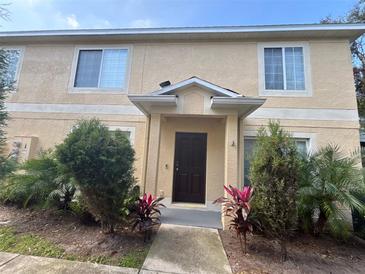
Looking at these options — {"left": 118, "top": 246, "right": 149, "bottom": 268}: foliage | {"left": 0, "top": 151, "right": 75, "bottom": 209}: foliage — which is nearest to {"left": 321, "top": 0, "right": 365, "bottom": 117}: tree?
{"left": 118, "top": 246, "right": 149, "bottom": 268}: foliage

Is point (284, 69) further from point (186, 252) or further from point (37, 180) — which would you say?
point (37, 180)

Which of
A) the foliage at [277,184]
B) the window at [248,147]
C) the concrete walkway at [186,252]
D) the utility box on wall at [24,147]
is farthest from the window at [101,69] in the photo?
the foliage at [277,184]

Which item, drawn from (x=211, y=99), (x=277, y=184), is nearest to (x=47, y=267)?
(x=277, y=184)

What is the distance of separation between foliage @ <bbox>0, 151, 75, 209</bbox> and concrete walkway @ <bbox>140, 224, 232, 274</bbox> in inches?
108

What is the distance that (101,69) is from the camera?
7.93 meters

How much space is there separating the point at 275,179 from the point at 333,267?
2.02 meters

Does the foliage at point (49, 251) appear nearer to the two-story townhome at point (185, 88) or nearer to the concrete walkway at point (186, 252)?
the concrete walkway at point (186, 252)

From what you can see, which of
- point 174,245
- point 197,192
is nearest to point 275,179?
point 174,245

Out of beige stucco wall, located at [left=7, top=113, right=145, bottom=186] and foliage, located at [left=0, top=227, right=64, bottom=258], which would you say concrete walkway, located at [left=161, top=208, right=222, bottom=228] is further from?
beige stucco wall, located at [left=7, top=113, right=145, bottom=186]

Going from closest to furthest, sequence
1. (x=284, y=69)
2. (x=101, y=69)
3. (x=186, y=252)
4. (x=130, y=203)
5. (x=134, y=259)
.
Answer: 1. (x=134, y=259)
2. (x=186, y=252)
3. (x=130, y=203)
4. (x=284, y=69)
5. (x=101, y=69)

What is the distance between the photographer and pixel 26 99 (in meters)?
8.02

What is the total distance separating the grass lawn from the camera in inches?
147

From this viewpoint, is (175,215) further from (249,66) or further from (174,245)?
(249,66)

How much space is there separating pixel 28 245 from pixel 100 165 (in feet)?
7.05
